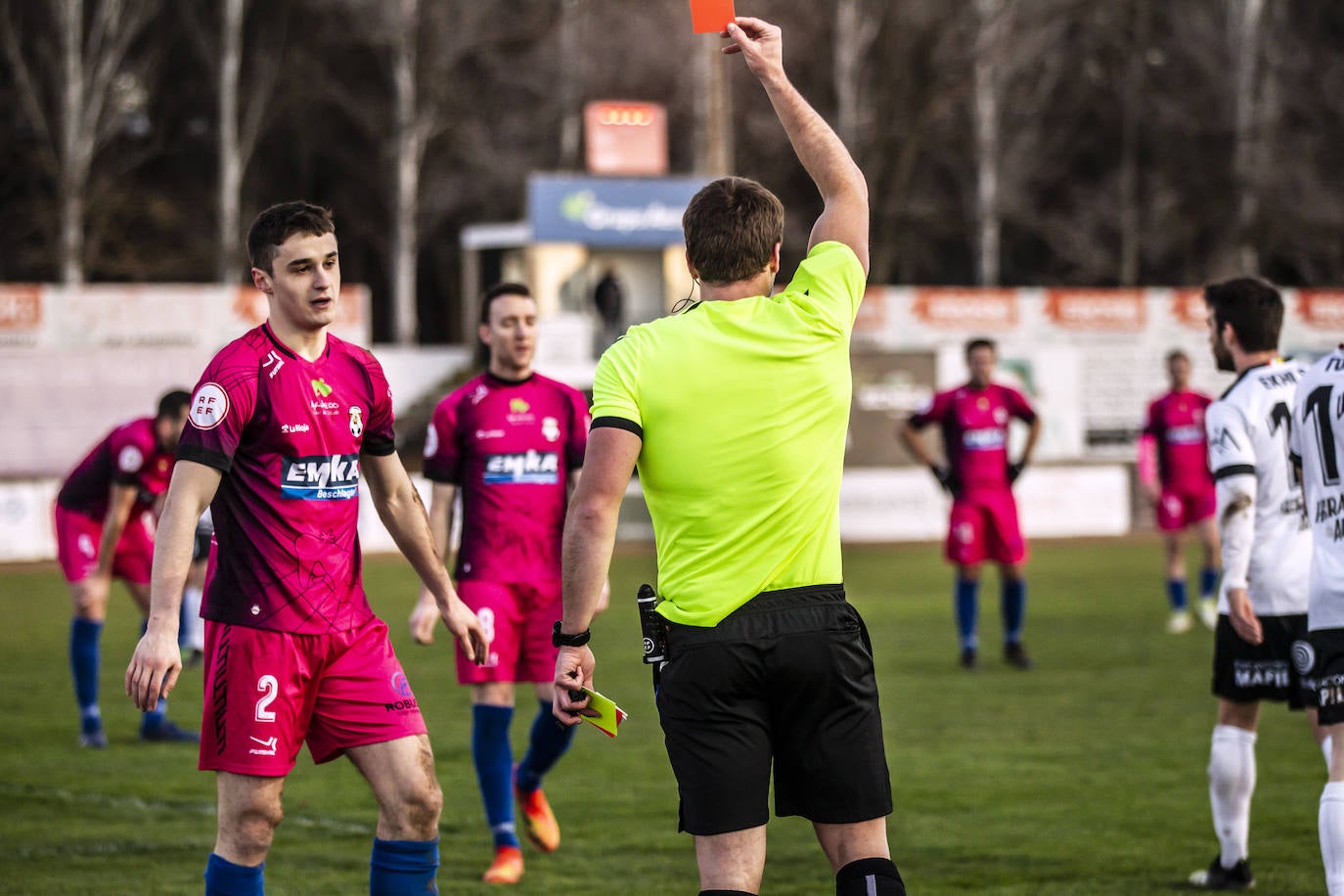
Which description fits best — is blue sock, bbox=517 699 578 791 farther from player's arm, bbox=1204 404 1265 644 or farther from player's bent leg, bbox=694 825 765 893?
player's bent leg, bbox=694 825 765 893

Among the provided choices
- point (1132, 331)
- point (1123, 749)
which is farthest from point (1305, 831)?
point (1132, 331)

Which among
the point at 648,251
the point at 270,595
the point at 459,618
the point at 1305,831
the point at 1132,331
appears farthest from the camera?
the point at 648,251

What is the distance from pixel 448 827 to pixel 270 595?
10.4 ft

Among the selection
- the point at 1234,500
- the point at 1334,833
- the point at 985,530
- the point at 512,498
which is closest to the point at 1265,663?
the point at 1234,500

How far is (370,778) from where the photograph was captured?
4.90 meters

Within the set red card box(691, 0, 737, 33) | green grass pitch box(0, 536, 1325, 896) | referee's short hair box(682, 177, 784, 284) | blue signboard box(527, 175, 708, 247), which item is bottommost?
green grass pitch box(0, 536, 1325, 896)

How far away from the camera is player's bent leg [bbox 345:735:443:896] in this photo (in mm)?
4828

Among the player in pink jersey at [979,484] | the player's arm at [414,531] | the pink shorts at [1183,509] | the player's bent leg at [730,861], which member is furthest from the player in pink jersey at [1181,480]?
the player's bent leg at [730,861]

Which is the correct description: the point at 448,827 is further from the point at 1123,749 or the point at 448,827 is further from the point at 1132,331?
the point at 1132,331

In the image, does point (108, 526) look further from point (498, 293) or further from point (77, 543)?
point (498, 293)

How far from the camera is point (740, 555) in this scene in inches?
158

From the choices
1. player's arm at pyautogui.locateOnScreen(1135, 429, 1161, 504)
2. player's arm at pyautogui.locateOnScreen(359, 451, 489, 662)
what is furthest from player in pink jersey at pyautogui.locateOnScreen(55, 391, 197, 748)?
player's arm at pyautogui.locateOnScreen(1135, 429, 1161, 504)

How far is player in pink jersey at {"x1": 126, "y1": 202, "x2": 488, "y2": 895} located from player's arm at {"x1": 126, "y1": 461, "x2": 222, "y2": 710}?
66mm

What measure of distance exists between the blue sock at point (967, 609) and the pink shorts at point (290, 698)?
852 centimetres
